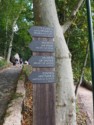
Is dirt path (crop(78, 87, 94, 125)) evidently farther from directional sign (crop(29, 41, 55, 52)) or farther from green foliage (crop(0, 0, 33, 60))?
green foliage (crop(0, 0, 33, 60))

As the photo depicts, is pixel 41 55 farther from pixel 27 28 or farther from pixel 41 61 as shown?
pixel 27 28

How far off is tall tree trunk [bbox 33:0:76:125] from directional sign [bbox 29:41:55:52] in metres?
0.89

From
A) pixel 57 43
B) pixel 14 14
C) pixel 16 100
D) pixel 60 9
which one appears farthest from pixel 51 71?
pixel 14 14

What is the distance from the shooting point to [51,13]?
21.8 feet

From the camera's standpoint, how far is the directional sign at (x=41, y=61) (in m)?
5.43

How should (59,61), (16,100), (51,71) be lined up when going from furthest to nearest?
(16,100) < (59,61) < (51,71)

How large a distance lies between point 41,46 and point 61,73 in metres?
1.12

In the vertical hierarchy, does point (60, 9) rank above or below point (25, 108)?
above

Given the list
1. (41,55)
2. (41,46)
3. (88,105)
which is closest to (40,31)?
(41,46)

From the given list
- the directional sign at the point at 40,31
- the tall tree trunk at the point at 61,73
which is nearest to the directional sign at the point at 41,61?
the directional sign at the point at 40,31

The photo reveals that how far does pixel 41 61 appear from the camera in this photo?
18.1 feet

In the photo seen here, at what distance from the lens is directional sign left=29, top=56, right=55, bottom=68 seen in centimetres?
543

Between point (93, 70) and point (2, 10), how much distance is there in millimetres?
→ 26207

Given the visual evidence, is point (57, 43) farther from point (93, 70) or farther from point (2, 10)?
point (2, 10)
